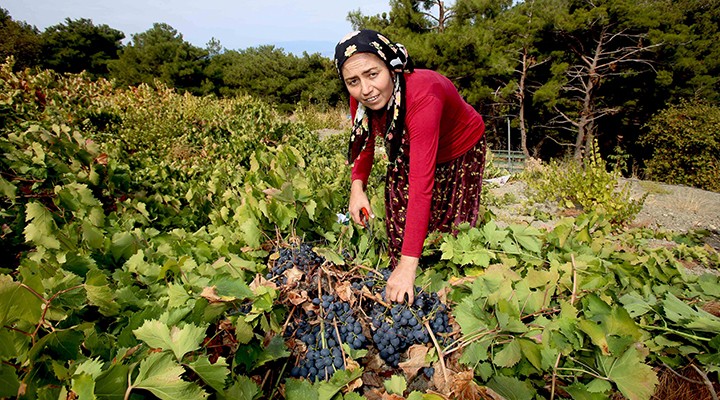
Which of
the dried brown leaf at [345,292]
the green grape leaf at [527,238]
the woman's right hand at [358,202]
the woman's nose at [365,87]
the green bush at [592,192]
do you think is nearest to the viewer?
the dried brown leaf at [345,292]

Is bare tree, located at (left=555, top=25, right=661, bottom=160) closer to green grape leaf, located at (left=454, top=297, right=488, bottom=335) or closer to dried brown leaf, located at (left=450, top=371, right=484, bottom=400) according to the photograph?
green grape leaf, located at (left=454, top=297, right=488, bottom=335)

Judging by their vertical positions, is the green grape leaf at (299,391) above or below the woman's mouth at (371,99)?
below

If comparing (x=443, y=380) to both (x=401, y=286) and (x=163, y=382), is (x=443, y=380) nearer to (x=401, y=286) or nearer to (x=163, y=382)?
(x=401, y=286)

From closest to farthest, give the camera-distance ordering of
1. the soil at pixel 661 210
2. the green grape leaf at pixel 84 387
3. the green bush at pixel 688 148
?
the green grape leaf at pixel 84 387 < the soil at pixel 661 210 < the green bush at pixel 688 148

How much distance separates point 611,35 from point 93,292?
68.0 feet

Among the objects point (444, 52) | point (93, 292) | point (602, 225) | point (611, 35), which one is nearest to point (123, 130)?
point (93, 292)

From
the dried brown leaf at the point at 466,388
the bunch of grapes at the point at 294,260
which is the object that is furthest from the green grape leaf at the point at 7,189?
the dried brown leaf at the point at 466,388

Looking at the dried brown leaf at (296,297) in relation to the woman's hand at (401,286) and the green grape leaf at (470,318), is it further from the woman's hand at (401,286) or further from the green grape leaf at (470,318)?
the green grape leaf at (470,318)

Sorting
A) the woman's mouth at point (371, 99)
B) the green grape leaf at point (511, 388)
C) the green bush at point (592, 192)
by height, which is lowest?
the green bush at point (592, 192)

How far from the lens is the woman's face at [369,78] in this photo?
62.7 inches

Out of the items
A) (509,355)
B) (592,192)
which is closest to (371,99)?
(509,355)

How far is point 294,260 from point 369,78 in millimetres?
A: 858

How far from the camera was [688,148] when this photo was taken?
12109mm

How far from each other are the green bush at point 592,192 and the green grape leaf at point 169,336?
17.5 feet
